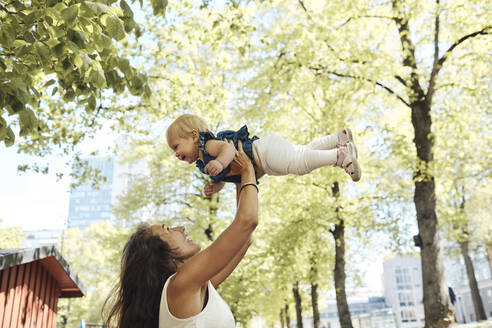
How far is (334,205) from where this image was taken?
1541 cm

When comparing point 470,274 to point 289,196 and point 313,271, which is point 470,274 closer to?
point 313,271

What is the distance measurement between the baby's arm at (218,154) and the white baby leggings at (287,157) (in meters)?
0.29

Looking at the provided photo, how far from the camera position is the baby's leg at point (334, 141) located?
3.26m

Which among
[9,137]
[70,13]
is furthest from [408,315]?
[70,13]

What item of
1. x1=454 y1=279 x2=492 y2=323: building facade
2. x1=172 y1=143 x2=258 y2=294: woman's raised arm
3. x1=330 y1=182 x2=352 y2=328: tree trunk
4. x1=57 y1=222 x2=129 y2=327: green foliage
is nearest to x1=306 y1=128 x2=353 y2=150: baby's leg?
x1=172 y1=143 x2=258 y2=294: woman's raised arm

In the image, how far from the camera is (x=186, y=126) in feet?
10.3

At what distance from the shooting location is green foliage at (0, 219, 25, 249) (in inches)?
1488

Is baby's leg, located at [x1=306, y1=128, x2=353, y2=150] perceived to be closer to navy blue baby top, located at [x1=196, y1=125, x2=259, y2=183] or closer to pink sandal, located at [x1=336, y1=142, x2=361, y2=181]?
pink sandal, located at [x1=336, y1=142, x2=361, y2=181]

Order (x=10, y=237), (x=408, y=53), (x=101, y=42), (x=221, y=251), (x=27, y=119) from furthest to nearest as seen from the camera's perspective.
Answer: (x=10, y=237) < (x=408, y=53) < (x=101, y=42) < (x=27, y=119) < (x=221, y=251)

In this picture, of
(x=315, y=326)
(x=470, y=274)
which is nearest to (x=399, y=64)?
(x=315, y=326)

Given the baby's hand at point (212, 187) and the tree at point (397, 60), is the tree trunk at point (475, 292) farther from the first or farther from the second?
the baby's hand at point (212, 187)

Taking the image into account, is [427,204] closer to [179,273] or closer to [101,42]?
[101,42]

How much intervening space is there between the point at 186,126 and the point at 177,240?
2.80 ft

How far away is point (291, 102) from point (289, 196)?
5334 millimetres
